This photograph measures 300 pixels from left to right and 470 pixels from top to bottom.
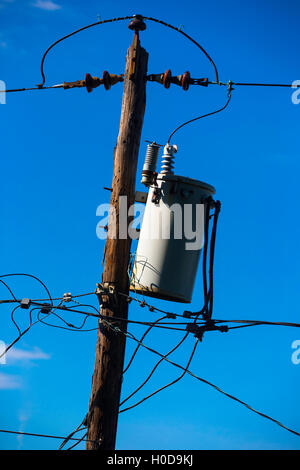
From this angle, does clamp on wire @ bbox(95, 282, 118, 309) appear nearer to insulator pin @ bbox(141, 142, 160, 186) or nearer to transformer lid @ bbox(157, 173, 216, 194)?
insulator pin @ bbox(141, 142, 160, 186)

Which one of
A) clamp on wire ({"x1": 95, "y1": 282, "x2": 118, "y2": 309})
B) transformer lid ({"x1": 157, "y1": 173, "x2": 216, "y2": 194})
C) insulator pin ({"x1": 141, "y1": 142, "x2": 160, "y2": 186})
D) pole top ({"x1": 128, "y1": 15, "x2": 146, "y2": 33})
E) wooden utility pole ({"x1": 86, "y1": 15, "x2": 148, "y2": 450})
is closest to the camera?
wooden utility pole ({"x1": 86, "y1": 15, "x2": 148, "y2": 450})

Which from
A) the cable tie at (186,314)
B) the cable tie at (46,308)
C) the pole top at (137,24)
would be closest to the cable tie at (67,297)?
the cable tie at (46,308)

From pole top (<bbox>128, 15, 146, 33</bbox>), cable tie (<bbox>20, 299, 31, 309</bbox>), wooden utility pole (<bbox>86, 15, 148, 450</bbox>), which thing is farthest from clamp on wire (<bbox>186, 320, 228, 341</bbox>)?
pole top (<bbox>128, 15, 146, 33</bbox>)

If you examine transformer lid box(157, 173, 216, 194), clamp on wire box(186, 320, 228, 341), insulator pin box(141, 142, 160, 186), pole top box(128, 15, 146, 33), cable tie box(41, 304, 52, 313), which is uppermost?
pole top box(128, 15, 146, 33)

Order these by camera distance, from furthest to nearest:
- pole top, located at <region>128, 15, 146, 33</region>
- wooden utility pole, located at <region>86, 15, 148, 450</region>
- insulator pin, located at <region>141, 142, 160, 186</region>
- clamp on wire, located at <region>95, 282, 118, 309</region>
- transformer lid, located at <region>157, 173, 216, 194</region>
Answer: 1. pole top, located at <region>128, 15, 146, 33</region>
2. insulator pin, located at <region>141, 142, 160, 186</region>
3. transformer lid, located at <region>157, 173, 216, 194</region>
4. clamp on wire, located at <region>95, 282, 118, 309</region>
5. wooden utility pole, located at <region>86, 15, 148, 450</region>

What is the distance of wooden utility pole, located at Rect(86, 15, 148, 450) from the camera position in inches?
290

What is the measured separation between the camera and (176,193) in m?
7.68

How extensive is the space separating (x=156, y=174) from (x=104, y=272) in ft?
4.66

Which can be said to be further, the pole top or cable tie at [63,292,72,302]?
the pole top

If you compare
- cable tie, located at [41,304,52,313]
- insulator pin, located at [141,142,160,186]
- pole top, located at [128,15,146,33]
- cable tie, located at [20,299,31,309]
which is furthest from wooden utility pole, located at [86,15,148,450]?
cable tie, located at [20,299,31,309]

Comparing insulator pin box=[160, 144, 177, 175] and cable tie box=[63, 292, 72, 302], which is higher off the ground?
insulator pin box=[160, 144, 177, 175]

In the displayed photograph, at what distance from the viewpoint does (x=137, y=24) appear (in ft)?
27.2
